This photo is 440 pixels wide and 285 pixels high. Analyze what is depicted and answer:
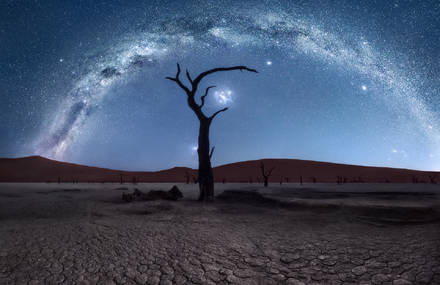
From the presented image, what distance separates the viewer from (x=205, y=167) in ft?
30.5

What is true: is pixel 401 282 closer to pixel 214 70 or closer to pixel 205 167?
pixel 205 167

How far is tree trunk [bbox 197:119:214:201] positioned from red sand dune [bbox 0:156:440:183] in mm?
27106

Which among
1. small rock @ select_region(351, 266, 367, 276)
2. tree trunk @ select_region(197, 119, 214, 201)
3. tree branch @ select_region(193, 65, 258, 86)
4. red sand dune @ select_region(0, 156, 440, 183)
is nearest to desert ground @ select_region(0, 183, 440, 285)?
small rock @ select_region(351, 266, 367, 276)

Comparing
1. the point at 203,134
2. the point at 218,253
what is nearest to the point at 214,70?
the point at 203,134

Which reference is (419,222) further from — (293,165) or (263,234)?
(293,165)

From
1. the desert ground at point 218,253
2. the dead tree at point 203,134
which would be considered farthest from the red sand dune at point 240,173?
the desert ground at point 218,253

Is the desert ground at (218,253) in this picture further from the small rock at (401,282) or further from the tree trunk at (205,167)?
the tree trunk at (205,167)

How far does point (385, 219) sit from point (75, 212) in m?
7.72

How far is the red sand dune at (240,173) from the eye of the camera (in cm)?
3684

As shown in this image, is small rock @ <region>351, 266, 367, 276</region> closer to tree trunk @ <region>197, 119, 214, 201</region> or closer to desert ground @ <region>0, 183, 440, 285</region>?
desert ground @ <region>0, 183, 440, 285</region>

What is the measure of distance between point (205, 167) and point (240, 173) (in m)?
36.1

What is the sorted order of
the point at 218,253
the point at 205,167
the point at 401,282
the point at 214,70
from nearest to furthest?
the point at 401,282
the point at 218,253
the point at 205,167
the point at 214,70

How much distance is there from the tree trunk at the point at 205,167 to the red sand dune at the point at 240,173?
27106mm

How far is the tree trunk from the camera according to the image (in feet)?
29.5
